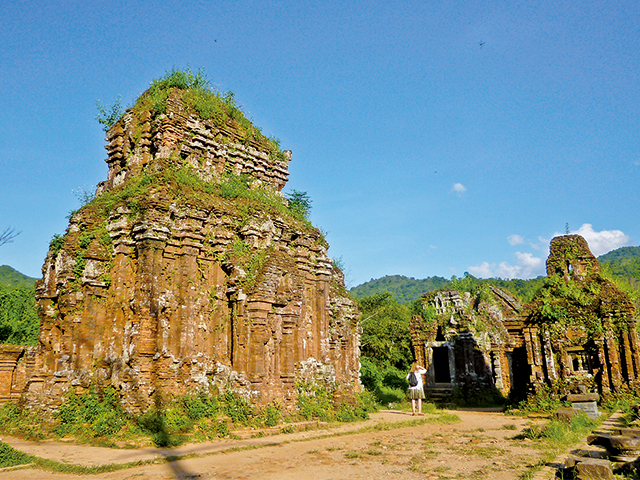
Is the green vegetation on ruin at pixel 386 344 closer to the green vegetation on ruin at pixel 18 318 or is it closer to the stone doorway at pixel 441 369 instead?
the stone doorway at pixel 441 369

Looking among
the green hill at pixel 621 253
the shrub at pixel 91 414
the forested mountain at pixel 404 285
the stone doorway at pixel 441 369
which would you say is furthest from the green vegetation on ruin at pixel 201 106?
the green hill at pixel 621 253

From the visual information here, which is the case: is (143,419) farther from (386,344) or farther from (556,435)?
(386,344)

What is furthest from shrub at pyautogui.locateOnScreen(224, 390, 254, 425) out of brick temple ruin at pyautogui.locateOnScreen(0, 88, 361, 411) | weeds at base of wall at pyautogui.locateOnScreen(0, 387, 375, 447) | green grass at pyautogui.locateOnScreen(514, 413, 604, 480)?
green grass at pyautogui.locateOnScreen(514, 413, 604, 480)

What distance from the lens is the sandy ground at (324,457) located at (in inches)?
274

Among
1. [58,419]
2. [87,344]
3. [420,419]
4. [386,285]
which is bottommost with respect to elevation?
Result: [420,419]

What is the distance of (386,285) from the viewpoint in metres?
Answer: 133

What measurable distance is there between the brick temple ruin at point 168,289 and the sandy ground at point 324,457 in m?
1.65

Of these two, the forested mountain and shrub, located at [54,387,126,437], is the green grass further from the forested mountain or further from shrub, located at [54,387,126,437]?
the forested mountain

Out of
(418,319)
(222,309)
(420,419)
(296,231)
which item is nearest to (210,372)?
(222,309)

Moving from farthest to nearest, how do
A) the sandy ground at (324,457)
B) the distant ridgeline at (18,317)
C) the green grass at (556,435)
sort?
the distant ridgeline at (18,317) → the green grass at (556,435) → the sandy ground at (324,457)

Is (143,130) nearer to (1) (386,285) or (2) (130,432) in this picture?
(2) (130,432)

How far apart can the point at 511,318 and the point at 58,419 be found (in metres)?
22.9

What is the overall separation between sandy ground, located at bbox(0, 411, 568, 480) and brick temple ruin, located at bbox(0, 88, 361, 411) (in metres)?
1.65

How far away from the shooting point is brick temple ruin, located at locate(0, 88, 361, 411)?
10562 mm
